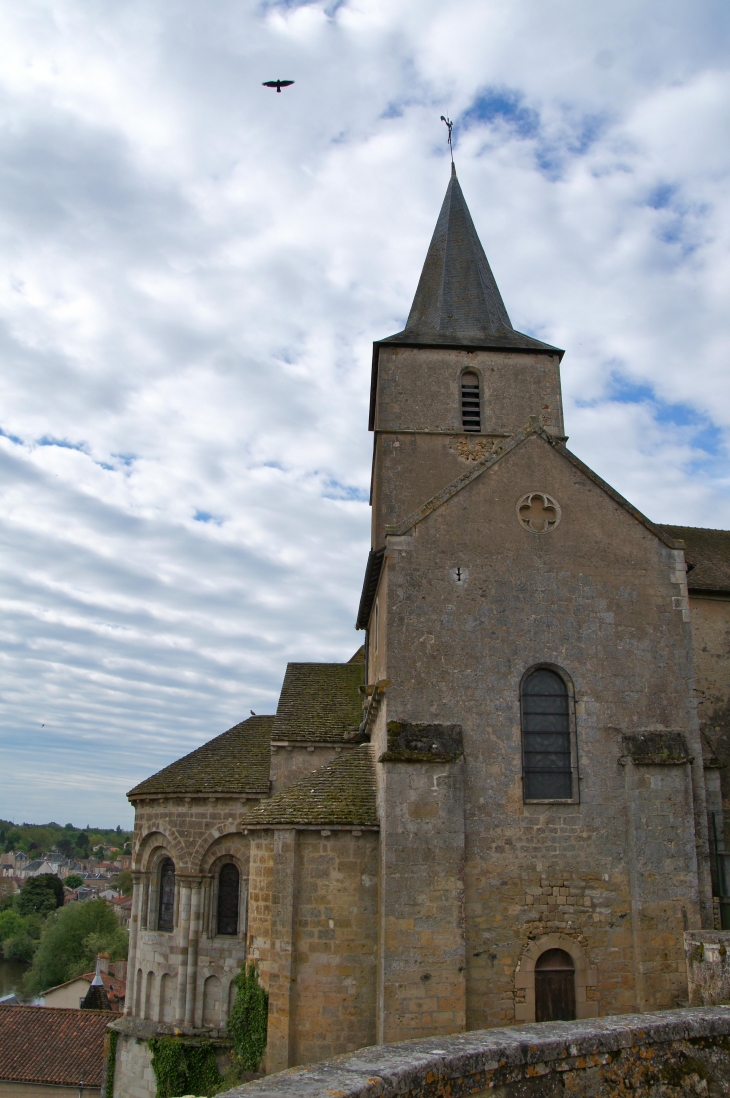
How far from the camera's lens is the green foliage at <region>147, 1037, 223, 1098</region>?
1570 centimetres

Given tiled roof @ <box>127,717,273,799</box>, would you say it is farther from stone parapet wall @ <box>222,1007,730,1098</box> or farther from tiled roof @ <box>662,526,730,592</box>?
stone parapet wall @ <box>222,1007,730,1098</box>

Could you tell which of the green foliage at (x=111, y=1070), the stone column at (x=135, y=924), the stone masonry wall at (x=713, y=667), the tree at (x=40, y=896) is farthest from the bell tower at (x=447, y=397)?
the tree at (x=40, y=896)

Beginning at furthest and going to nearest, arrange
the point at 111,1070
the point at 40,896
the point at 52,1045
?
the point at 40,896
the point at 52,1045
the point at 111,1070

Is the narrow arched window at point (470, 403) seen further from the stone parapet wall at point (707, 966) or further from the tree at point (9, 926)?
the tree at point (9, 926)

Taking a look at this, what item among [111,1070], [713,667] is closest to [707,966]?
[713,667]

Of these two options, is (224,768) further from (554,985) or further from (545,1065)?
(545,1065)

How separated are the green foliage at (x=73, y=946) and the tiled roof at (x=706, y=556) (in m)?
49.1

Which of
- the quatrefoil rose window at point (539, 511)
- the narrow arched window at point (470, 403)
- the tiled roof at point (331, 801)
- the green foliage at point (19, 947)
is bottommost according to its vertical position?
the green foliage at point (19, 947)

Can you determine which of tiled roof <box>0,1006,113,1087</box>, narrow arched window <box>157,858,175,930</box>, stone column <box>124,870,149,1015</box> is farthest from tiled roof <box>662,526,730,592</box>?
tiled roof <box>0,1006,113,1087</box>

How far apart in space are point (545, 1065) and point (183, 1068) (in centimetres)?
1341

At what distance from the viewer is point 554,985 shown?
11883mm

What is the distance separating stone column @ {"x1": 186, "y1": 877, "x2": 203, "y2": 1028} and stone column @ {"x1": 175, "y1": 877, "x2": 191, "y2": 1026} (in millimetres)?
68

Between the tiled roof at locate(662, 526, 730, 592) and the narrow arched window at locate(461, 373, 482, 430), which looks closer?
the tiled roof at locate(662, 526, 730, 592)

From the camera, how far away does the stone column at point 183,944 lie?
54.0ft
